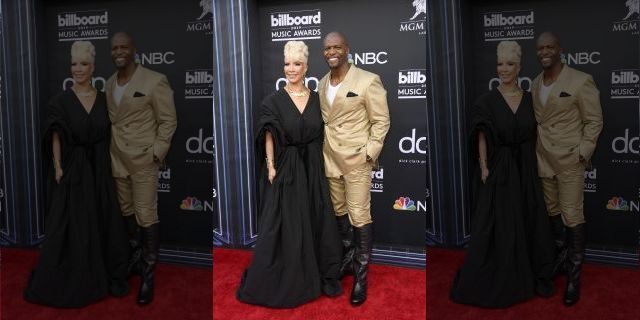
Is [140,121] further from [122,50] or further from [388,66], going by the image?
[388,66]

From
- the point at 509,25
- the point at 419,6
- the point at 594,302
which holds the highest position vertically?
the point at 419,6

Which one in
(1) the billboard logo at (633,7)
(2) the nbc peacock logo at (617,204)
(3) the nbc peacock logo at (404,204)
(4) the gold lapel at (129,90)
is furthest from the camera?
(3) the nbc peacock logo at (404,204)

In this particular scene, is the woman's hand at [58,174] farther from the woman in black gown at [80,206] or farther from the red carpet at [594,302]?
the red carpet at [594,302]

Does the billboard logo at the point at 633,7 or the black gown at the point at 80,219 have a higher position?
the billboard logo at the point at 633,7

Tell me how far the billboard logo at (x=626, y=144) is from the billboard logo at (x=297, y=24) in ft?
5.41

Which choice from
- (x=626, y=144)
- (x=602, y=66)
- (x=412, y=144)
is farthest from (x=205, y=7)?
(x=626, y=144)

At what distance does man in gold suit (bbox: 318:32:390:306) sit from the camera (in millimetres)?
2896

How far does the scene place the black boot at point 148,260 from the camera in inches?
100

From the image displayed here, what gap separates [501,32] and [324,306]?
179 centimetres

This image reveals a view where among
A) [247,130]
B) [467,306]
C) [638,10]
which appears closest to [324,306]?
[467,306]

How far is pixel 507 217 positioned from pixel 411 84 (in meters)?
1.08

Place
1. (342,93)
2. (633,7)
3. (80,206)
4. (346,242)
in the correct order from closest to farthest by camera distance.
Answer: (633,7) < (80,206) < (342,93) < (346,242)

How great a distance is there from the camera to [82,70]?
8.24 ft

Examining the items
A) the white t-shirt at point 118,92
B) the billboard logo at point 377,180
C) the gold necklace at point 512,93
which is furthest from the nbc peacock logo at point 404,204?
the white t-shirt at point 118,92
